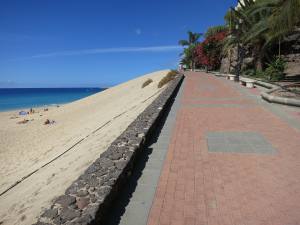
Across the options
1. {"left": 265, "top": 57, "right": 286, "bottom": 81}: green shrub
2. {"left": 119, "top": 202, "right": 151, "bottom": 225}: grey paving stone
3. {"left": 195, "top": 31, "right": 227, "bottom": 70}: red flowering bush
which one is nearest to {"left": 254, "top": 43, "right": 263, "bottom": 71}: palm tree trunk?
{"left": 265, "top": 57, "right": 286, "bottom": 81}: green shrub

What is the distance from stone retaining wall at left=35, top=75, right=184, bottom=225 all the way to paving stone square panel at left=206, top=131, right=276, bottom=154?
191 centimetres

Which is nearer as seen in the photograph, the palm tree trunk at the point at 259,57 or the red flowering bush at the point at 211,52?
the palm tree trunk at the point at 259,57

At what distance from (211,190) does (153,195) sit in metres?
0.95

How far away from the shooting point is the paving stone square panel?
21.7 feet

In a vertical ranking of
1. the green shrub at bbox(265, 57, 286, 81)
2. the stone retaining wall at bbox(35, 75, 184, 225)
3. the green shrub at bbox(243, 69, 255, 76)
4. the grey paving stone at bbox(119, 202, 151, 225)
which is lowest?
the green shrub at bbox(243, 69, 255, 76)

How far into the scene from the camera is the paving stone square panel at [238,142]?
6612mm

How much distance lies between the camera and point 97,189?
4121mm

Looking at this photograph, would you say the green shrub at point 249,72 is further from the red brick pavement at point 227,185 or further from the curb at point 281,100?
the red brick pavement at point 227,185

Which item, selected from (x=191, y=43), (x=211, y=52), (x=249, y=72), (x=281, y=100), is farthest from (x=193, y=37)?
(x=281, y=100)

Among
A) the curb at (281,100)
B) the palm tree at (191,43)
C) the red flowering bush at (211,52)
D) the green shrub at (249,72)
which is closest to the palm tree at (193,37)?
the palm tree at (191,43)

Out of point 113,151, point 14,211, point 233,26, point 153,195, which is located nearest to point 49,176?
point 14,211

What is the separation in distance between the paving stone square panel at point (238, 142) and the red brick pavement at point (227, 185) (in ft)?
0.69

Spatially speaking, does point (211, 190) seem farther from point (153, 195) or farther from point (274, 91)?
point (274, 91)

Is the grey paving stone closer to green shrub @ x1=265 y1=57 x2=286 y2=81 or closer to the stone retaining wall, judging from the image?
the stone retaining wall
